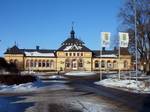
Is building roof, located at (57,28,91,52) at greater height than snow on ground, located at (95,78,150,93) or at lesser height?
greater

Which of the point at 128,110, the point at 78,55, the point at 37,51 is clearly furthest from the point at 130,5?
the point at 37,51

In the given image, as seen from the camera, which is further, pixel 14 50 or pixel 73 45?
pixel 14 50

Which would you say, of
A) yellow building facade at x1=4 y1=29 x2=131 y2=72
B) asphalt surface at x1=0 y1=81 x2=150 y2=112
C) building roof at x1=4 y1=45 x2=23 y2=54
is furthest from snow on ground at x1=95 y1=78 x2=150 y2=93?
building roof at x1=4 y1=45 x2=23 y2=54

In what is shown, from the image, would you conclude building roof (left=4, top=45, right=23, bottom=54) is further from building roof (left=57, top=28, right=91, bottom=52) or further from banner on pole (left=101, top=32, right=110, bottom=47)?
banner on pole (left=101, top=32, right=110, bottom=47)

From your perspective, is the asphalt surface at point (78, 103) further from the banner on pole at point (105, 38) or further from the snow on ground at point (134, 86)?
the banner on pole at point (105, 38)

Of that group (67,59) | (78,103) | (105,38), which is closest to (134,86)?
(105,38)

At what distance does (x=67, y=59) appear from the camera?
463 ft

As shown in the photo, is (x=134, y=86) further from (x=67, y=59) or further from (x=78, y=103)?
(x=67, y=59)

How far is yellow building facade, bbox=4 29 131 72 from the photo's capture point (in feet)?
463

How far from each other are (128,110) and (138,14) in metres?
54.6

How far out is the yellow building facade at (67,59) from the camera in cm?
14100

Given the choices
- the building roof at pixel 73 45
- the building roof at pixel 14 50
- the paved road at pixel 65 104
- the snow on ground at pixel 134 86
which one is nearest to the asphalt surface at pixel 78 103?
the paved road at pixel 65 104

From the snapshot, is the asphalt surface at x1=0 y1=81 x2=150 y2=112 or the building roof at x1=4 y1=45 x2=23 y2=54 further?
the building roof at x1=4 y1=45 x2=23 y2=54

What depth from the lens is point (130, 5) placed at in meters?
71.1
